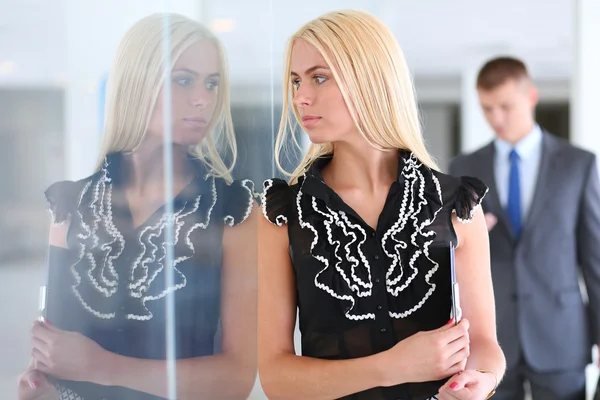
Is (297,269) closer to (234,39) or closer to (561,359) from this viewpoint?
(234,39)

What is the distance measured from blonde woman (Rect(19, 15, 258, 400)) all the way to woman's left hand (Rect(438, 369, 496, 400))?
37 centimetres

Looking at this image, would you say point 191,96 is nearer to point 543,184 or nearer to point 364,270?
point 364,270

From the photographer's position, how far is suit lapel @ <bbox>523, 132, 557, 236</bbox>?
290 cm

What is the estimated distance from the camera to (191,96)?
130cm

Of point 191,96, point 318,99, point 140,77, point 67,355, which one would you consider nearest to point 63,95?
Answer: point 140,77

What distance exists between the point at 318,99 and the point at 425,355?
500 millimetres

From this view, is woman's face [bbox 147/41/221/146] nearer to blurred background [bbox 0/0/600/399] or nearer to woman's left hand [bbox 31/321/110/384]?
blurred background [bbox 0/0/600/399]

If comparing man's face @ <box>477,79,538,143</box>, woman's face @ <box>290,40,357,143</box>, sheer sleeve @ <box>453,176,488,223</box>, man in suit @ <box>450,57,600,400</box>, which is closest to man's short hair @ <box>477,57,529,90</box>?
man's face @ <box>477,79,538,143</box>

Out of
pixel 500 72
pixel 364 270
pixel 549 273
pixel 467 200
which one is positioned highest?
pixel 500 72

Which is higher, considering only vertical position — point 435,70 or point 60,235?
point 435,70

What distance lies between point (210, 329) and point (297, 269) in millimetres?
212

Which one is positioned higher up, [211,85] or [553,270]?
[211,85]

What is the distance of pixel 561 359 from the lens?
2.86 metres

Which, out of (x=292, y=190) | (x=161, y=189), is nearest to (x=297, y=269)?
(x=292, y=190)
